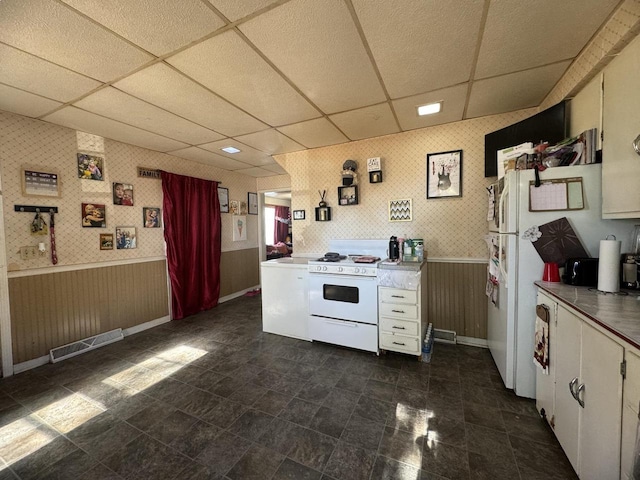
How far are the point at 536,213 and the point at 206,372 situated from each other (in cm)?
309

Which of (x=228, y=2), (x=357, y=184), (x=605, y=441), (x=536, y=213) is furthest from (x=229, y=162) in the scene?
(x=605, y=441)

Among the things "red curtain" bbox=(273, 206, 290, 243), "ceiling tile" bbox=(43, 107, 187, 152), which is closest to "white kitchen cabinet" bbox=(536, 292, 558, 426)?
"ceiling tile" bbox=(43, 107, 187, 152)

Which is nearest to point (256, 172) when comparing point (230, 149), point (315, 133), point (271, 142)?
point (230, 149)

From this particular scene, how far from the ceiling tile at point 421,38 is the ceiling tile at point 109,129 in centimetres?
278

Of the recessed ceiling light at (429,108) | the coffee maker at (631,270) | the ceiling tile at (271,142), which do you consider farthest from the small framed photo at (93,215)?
the coffee maker at (631,270)

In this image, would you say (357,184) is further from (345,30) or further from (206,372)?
(206,372)

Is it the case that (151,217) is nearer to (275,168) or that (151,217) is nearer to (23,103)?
(23,103)

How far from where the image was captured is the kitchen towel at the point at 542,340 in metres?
1.52

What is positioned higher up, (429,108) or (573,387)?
(429,108)

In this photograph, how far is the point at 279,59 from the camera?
168cm

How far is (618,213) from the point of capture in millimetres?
1396

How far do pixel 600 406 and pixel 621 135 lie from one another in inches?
56.4

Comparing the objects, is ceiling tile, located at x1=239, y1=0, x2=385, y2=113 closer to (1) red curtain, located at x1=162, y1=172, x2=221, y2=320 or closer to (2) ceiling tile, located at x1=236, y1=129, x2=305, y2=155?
(2) ceiling tile, located at x1=236, y1=129, x2=305, y2=155

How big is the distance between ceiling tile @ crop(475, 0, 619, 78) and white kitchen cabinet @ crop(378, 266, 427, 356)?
1.78 metres
